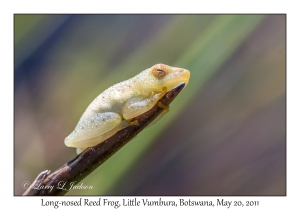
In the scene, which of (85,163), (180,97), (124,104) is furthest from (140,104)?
(180,97)

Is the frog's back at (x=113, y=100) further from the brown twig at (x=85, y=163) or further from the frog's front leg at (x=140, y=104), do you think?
the brown twig at (x=85, y=163)

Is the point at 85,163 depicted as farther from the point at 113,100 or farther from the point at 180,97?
the point at 180,97

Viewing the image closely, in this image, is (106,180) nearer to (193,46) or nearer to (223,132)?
(223,132)

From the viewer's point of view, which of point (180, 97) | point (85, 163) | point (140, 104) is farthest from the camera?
point (180, 97)

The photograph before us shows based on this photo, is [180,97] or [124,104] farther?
[180,97]

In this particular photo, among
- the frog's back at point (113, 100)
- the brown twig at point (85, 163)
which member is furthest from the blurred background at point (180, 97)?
the brown twig at point (85, 163)

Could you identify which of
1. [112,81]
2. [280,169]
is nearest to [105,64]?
[112,81]

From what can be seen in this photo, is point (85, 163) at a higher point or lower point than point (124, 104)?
lower
